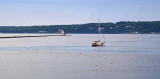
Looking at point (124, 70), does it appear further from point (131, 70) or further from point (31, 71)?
point (31, 71)

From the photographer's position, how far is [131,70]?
1153 inches

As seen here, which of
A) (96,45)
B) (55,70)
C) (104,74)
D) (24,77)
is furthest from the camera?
(96,45)

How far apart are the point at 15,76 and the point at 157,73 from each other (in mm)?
10745

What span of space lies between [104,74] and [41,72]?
16.2ft

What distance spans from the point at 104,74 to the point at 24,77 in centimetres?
604

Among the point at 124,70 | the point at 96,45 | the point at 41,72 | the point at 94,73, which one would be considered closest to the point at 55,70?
the point at 41,72

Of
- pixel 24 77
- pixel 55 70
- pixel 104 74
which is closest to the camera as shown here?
pixel 24 77

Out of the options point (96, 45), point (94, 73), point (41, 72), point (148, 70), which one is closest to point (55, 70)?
point (41, 72)

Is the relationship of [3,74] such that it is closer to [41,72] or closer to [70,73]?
[41,72]

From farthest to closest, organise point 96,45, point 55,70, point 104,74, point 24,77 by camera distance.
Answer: point 96,45
point 55,70
point 104,74
point 24,77

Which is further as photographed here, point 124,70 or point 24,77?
point 124,70

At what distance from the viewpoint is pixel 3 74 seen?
26438 mm

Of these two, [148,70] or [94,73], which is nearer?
[94,73]

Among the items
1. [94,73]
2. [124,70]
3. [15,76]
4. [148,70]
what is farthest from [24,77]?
[148,70]
